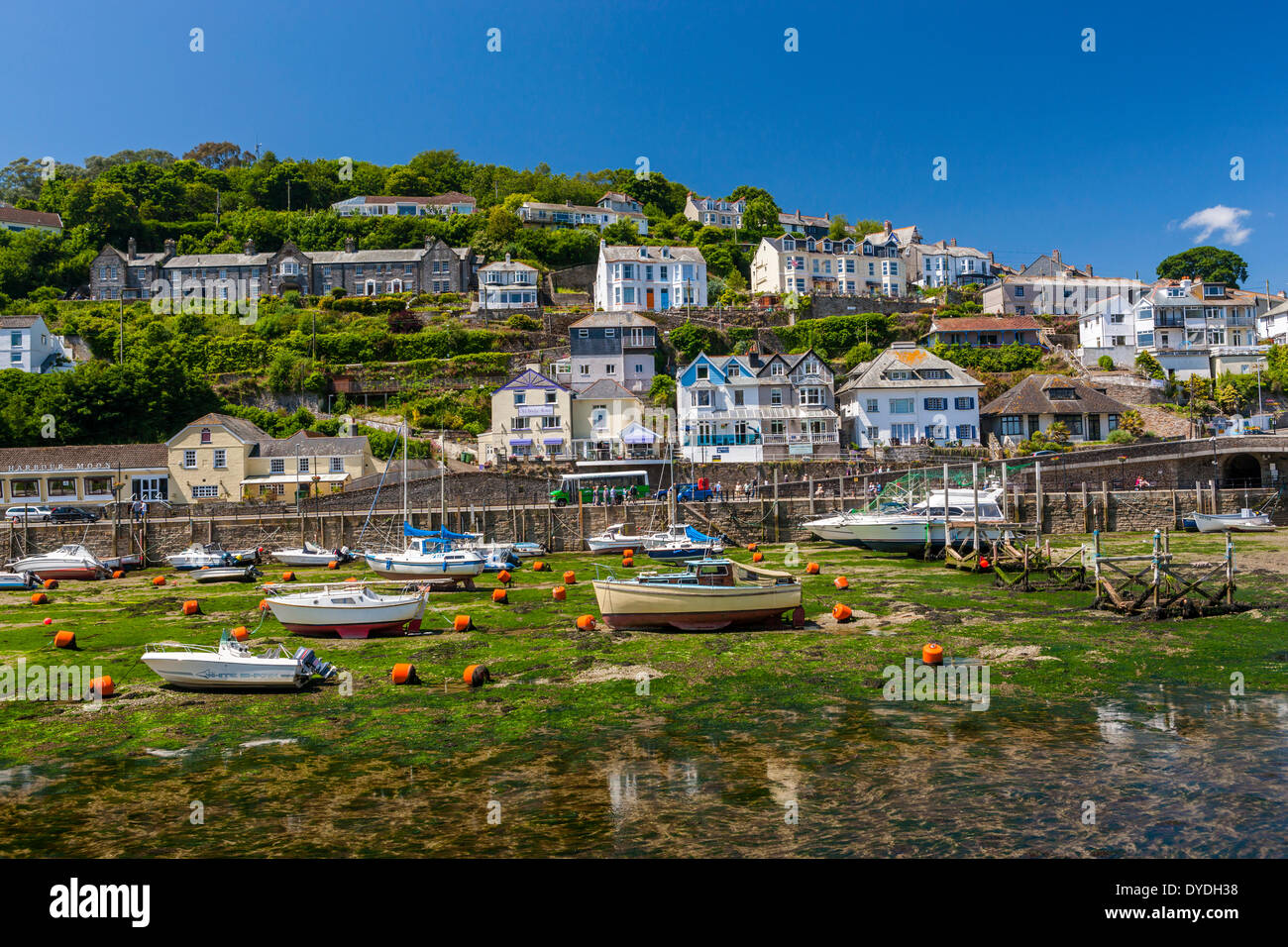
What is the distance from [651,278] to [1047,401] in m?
41.0

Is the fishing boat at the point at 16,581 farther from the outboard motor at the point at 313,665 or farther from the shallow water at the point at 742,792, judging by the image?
the shallow water at the point at 742,792

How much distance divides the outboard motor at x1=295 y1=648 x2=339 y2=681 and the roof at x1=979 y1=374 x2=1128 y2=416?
57958 mm

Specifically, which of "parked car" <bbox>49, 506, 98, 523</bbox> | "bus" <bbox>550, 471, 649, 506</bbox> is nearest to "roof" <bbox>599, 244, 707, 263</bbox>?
"bus" <bbox>550, 471, 649, 506</bbox>

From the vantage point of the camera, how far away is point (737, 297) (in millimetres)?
94938

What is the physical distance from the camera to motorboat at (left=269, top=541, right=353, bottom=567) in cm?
4375

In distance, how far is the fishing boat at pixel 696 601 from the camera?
25.0 metres

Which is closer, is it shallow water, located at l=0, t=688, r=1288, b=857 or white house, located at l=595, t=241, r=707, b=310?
shallow water, located at l=0, t=688, r=1288, b=857

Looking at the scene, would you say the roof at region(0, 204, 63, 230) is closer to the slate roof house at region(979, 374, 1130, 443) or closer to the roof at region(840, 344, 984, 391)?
the roof at region(840, 344, 984, 391)

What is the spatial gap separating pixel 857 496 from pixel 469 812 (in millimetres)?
42299

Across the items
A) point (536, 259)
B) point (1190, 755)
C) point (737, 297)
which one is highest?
point (536, 259)

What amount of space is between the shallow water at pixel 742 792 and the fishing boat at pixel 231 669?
323 cm

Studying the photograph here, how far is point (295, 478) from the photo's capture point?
61.6 meters
